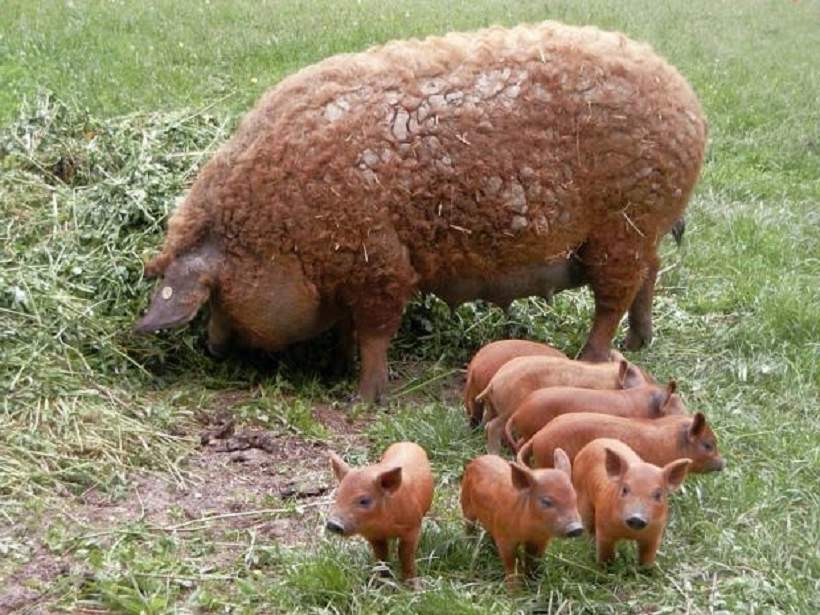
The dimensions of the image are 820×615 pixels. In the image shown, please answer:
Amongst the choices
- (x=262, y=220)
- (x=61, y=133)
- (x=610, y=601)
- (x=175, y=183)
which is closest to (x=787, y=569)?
(x=610, y=601)

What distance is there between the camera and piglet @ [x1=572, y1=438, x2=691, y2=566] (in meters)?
4.38

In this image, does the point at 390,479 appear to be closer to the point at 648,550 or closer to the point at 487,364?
the point at 648,550

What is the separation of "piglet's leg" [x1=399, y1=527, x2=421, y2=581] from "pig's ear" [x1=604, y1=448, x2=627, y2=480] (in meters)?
0.69

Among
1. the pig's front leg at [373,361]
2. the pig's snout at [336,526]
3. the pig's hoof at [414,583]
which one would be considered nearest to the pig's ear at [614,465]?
the pig's hoof at [414,583]

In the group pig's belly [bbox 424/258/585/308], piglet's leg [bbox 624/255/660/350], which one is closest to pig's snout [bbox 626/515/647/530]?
pig's belly [bbox 424/258/585/308]

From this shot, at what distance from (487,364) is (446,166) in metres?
0.98

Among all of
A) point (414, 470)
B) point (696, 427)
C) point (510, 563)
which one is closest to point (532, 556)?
Answer: point (510, 563)

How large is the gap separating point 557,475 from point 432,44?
2994 mm

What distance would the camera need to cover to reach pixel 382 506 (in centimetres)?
431

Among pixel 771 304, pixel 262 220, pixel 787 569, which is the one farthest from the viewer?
pixel 771 304

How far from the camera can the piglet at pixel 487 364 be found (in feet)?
19.6

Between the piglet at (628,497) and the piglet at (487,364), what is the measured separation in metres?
1.30

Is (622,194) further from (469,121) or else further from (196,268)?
(196,268)

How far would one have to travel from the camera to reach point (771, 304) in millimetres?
7520
